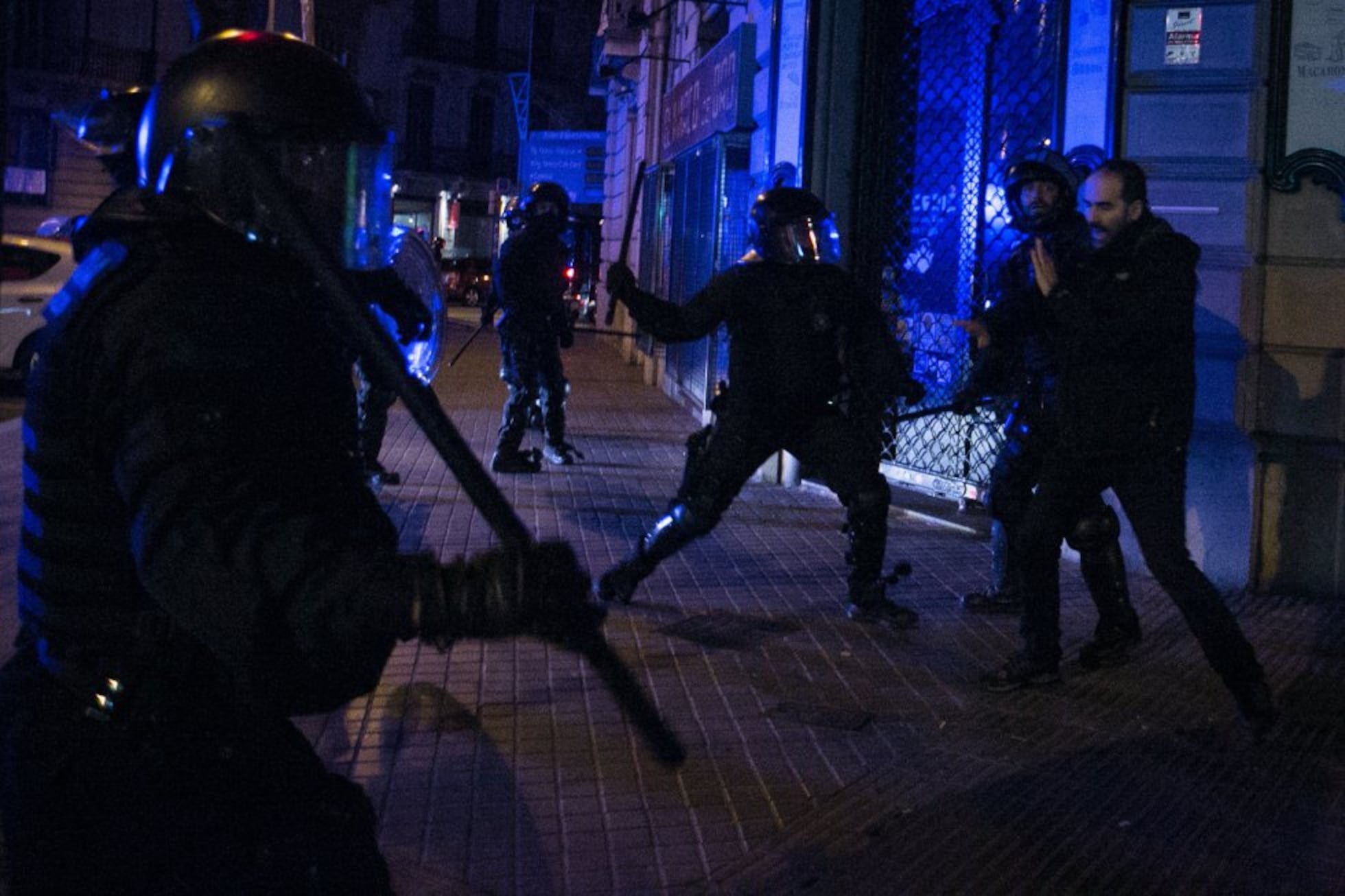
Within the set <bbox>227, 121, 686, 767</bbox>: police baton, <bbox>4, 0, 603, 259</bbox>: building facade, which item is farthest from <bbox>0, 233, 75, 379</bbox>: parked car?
<bbox>4, 0, 603, 259</bbox>: building facade

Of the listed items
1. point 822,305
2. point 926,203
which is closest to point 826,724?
point 822,305

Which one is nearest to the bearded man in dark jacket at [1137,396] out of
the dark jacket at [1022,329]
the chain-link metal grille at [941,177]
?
the dark jacket at [1022,329]

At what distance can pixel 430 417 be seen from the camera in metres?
1.69

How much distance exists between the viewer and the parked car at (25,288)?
13688 millimetres

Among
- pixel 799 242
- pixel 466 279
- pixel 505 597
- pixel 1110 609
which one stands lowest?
pixel 1110 609

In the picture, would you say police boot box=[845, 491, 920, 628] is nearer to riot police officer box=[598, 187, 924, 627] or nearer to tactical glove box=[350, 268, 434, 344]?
riot police officer box=[598, 187, 924, 627]

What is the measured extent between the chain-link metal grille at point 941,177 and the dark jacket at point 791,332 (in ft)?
9.29

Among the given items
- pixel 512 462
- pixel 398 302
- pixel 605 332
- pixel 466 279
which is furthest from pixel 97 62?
pixel 398 302

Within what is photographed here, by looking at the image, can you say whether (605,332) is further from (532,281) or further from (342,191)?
(342,191)

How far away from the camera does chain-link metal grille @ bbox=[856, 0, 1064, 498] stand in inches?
349

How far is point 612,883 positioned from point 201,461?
2277mm

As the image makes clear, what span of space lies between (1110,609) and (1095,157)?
103 inches

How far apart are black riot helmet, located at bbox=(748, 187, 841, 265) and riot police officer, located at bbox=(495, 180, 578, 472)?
457cm

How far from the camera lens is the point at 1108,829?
3.96 meters
